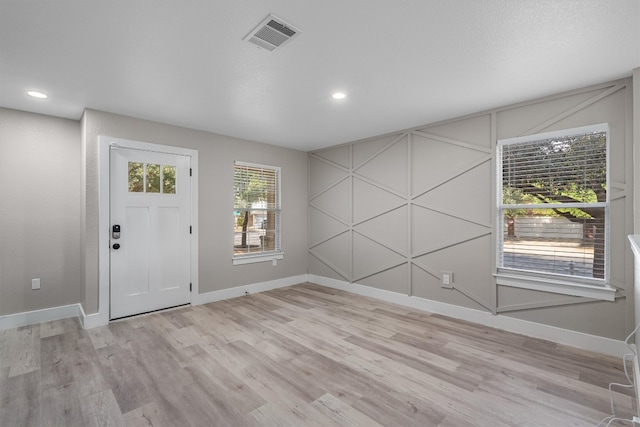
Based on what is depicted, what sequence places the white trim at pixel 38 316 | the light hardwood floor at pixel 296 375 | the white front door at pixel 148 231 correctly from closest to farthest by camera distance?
the light hardwood floor at pixel 296 375, the white trim at pixel 38 316, the white front door at pixel 148 231

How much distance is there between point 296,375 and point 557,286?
2753 millimetres

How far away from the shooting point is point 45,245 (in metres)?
3.59

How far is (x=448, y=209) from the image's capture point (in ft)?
12.6

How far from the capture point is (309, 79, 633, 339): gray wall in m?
2.74

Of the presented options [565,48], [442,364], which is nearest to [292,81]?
[565,48]

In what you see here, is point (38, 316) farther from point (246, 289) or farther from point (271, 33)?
point (271, 33)

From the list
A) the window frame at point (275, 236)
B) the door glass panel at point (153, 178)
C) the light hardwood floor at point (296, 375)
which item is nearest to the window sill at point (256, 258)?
the window frame at point (275, 236)

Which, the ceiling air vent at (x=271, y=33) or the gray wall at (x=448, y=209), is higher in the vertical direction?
the ceiling air vent at (x=271, y=33)

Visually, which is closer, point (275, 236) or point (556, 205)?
point (556, 205)

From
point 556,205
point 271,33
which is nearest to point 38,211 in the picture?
point 271,33

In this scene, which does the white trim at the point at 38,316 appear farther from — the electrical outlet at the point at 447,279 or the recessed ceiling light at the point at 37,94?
the electrical outlet at the point at 447,279

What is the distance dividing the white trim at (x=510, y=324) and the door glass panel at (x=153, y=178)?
3.33 m

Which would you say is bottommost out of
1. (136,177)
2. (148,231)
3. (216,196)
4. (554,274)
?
(554,274)

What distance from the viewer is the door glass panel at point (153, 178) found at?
386 centimetres
